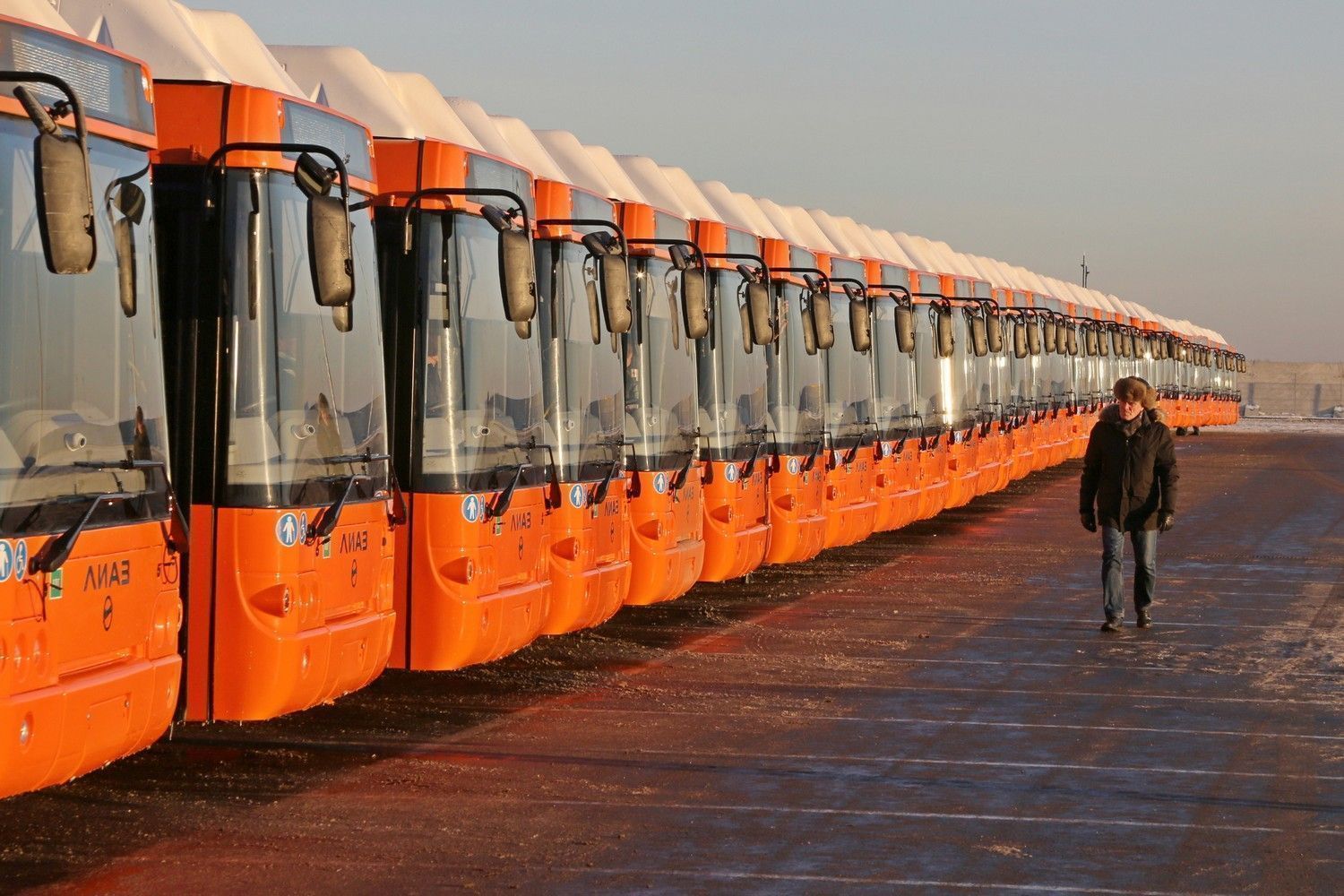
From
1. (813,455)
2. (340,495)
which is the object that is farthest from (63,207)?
(813,455)

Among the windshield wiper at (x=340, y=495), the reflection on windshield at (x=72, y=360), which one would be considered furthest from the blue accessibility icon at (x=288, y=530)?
the reflection on windshield at (x=72, y=360)

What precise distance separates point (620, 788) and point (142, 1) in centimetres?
398

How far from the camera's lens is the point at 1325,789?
Result: 8703 millimetres

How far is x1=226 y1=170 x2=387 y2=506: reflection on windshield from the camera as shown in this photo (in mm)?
8539

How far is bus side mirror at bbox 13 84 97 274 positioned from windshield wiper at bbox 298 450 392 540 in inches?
107

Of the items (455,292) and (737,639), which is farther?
(737,639)

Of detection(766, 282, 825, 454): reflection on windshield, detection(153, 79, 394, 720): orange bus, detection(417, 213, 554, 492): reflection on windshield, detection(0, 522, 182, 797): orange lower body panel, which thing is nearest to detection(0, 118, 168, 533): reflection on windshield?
detection(0, 522, 182, 797): orange lower body panel

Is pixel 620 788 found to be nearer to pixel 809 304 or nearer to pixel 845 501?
pixel 809 304

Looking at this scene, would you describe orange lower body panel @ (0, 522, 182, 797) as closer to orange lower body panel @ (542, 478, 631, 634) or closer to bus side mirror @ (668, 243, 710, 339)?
orange lower body panel @ (542, 478, 631, 634)

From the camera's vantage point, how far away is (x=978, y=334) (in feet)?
90.1

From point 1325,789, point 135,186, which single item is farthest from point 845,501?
point 135,186

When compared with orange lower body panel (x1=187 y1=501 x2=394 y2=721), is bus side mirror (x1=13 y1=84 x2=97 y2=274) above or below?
above

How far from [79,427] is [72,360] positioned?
0.24 metres

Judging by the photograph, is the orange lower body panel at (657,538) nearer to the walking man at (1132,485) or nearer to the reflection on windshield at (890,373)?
the walking man at (1132,485)
